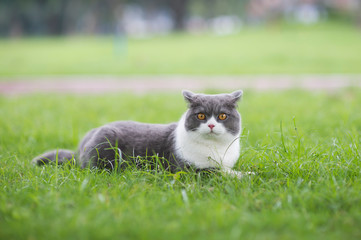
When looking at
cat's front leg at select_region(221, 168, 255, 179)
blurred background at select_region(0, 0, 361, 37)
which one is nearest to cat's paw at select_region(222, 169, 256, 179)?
cat's front leg at select_region(221, 168, 255, 179)

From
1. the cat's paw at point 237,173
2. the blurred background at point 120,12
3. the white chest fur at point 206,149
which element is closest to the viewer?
the cat's paw at point 237,173

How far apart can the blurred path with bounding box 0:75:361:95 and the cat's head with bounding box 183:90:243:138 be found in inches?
154

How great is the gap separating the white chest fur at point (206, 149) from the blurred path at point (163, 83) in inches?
157

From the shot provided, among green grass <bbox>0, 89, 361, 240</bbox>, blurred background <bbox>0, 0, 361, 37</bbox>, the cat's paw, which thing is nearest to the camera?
green grass <bbox>0, 89, 361, 240</bbox>

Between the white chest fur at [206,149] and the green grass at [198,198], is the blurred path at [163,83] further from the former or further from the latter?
the white chest fur at [206,149]

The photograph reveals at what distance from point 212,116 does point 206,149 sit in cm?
29

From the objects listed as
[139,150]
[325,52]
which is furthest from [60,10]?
[139,150]

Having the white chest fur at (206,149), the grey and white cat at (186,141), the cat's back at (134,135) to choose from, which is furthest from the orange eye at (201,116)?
the cat's back at (134,135)

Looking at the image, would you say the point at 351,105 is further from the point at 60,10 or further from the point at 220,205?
the point at 60,10

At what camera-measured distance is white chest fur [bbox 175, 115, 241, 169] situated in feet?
9.48

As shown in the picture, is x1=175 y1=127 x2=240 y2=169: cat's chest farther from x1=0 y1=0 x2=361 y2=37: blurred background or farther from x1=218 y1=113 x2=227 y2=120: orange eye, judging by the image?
x1=0 y1=0 x2=361 y2=37: blurred background

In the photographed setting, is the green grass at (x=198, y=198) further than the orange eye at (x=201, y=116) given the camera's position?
No

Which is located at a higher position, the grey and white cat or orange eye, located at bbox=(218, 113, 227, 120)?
orange eye, located at bbox=(218, 113, 227, 120)

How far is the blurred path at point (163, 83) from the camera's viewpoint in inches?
295
